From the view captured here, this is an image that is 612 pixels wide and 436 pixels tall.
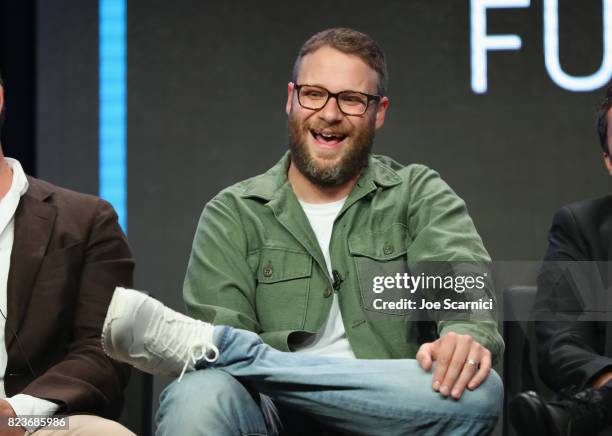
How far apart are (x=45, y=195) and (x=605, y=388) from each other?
1.57 metres

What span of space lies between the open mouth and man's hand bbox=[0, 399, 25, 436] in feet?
3.66

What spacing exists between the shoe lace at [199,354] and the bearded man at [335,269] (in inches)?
0.9

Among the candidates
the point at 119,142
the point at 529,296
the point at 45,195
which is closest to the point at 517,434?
the point at 529,296

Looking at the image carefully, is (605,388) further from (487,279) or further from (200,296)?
(200,296)

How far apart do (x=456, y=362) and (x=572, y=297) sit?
0.66 meters

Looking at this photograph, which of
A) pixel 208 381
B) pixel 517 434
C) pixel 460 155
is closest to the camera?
pixel 208 381

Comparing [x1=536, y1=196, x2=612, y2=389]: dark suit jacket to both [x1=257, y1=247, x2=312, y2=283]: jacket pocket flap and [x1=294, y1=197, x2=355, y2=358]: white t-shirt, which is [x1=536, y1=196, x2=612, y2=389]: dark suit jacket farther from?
[x1=257, y1=247, x2=312, y2=283]: jacket pocket flap

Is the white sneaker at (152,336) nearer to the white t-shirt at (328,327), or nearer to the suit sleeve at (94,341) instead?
the suit sleeve at (94,341)

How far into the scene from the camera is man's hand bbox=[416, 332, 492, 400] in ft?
7.76

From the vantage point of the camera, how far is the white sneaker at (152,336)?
2320 mm

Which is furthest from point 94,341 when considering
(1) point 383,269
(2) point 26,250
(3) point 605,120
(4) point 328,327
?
(3) point 605,120

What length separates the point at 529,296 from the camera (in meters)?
3.09

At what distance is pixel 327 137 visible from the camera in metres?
3.05

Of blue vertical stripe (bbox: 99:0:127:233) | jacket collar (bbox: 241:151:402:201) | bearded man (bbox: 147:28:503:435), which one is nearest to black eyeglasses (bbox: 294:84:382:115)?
bearded man (bbox: 147:28:503:435)
